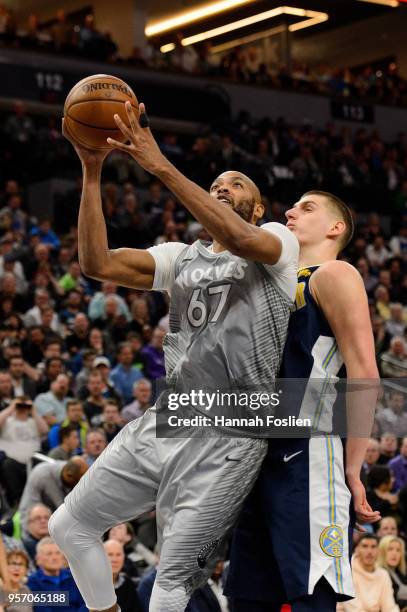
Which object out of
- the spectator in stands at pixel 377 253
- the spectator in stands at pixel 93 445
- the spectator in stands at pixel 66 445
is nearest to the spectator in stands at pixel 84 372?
the spectator in stands at pixel 66 445

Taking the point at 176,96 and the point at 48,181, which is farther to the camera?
the point at 176,96

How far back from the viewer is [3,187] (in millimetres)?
18266

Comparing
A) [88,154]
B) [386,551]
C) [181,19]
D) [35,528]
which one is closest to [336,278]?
[88,154]

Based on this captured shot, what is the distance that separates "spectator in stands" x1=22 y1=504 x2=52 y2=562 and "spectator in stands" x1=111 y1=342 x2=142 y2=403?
3.70 m

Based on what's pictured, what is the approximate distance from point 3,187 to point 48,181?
2.82 ft

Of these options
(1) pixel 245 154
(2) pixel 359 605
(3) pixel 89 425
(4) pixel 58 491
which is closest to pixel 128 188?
(1) pixel 245 154

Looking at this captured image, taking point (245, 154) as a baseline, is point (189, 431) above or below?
below

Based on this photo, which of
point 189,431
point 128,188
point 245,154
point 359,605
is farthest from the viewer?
point 245,154

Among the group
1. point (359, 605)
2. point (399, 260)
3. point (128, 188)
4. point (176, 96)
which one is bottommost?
point (359, 605)

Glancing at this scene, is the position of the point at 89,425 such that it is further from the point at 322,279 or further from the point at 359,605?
the point at 322,279

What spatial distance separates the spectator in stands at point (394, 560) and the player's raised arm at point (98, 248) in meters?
5.55

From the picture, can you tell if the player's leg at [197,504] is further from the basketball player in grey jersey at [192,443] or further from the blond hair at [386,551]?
the blond hair at [386,551]

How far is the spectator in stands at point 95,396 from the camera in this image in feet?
36.2

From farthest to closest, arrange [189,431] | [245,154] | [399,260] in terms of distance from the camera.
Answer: [245,154] < [399,260] < [189,431]
